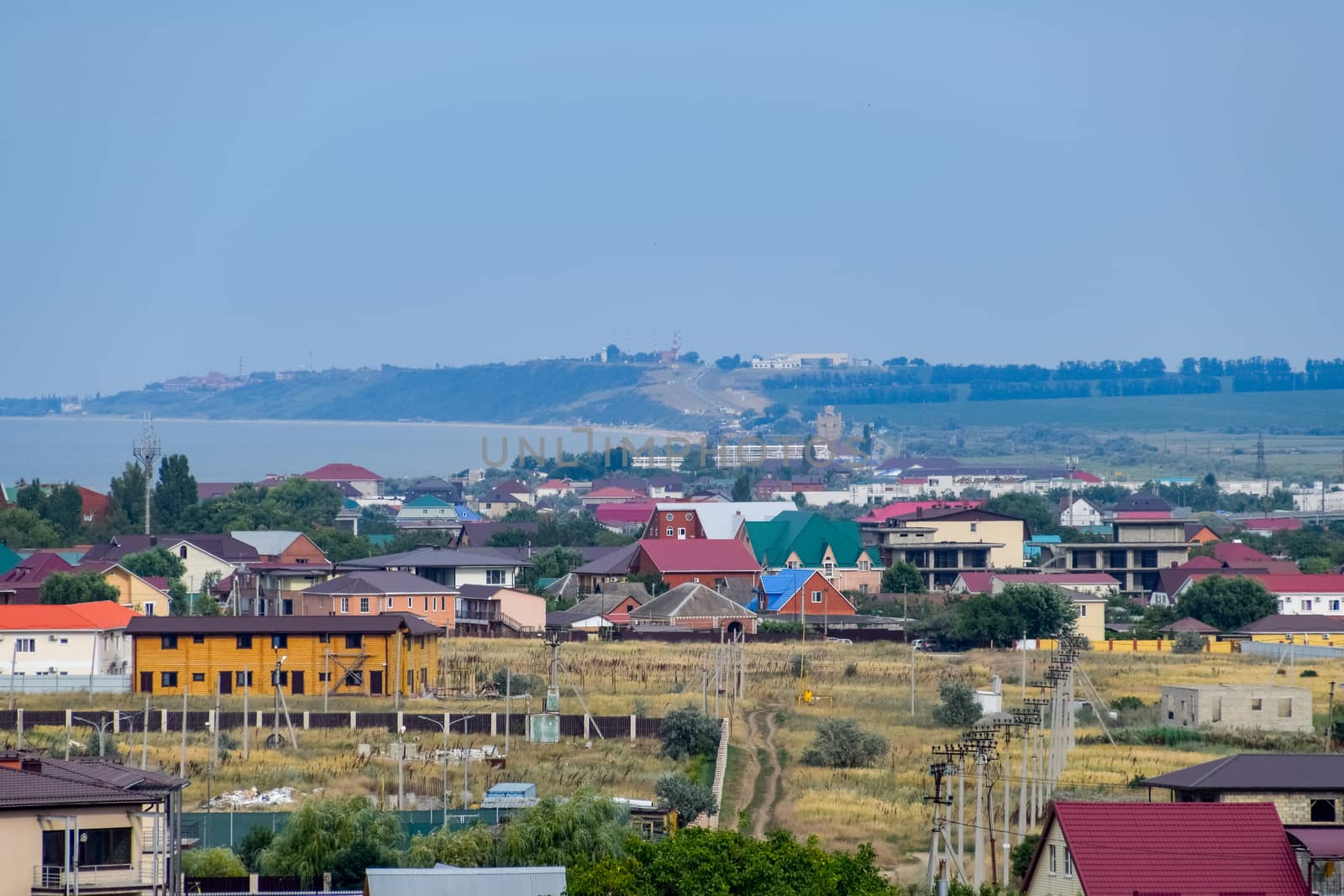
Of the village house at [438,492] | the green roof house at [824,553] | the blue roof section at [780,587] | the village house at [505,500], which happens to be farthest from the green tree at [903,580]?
the village house at [438,492]

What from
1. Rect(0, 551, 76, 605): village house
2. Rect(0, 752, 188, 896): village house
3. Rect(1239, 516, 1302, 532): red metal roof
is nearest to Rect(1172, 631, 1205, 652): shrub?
Rect(0, 551, 76, 605): village house

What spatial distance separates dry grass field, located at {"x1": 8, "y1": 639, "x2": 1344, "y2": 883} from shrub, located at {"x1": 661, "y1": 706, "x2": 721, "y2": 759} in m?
0.42

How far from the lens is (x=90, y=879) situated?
22031 mm

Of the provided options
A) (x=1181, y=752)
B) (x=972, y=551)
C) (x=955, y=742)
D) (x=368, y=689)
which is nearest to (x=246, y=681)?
(x=368, y=689)

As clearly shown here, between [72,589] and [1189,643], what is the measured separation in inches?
1249

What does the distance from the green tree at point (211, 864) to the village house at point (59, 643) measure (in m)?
26.7

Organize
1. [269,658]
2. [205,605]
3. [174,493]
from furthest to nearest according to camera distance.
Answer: [174,493] → [205,605] → [269,658]

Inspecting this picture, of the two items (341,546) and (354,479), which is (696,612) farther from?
(354,479)

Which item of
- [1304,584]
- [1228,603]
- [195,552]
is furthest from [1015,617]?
[195,552]

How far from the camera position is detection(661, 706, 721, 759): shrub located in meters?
41.2

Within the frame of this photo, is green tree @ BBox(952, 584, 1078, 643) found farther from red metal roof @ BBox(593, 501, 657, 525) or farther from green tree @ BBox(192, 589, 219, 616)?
red metal roof @ BBox(593, 501, 657, 525)

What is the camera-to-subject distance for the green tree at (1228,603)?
71188 mm

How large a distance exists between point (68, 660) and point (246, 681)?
25.6 feet

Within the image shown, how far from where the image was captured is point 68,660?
2173 inches
